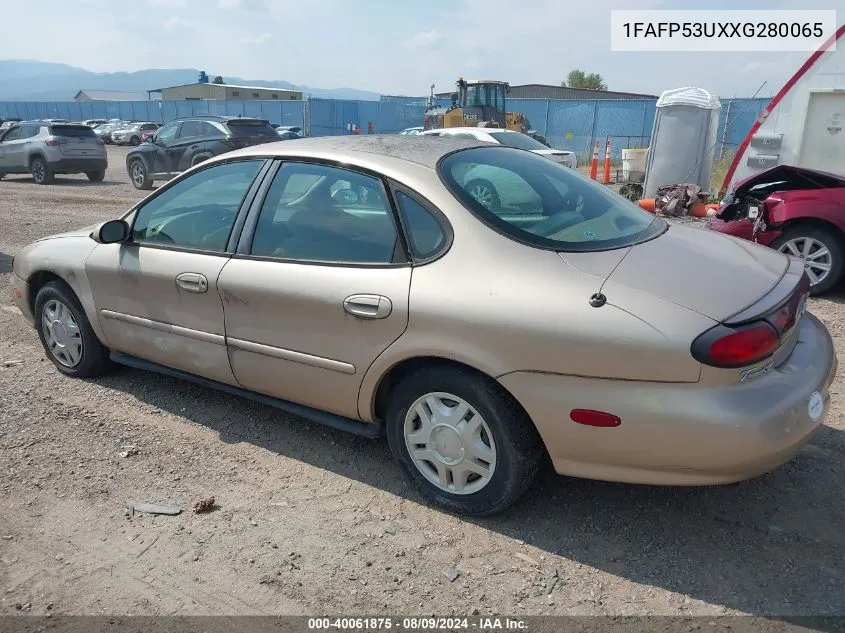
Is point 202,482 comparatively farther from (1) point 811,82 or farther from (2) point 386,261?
(1) point 811,82

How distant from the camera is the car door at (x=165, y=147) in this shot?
15641 mm

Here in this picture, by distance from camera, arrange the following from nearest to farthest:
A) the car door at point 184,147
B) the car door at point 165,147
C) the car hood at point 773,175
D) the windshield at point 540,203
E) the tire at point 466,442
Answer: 1. the tire at point 466,442
2. the windshield at point 540,203
3. the car hood at point 773,175
4. the car door at point 184,147
5. the car door at point 165,147

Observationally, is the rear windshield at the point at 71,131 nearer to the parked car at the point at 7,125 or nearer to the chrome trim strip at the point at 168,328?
the parked car at the point at 7,125

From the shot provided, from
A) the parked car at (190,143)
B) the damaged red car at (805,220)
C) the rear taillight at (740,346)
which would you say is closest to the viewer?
the rear taillight at (740,346)

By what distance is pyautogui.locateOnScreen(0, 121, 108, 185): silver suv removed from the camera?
17.5 meters

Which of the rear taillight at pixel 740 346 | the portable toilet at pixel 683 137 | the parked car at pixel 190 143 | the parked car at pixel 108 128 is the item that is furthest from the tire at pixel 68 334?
the parked car at pixel 108 128

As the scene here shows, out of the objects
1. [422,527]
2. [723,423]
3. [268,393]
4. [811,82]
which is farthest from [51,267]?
[811,82]

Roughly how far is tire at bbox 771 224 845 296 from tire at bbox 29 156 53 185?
1743 centimetres

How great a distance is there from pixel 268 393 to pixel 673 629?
2177 millimetres

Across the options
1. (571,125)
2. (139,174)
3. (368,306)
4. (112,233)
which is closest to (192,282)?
(112,233)

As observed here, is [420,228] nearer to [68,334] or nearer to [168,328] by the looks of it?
[168,328]

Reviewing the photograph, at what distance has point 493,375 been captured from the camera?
2682 millimetres

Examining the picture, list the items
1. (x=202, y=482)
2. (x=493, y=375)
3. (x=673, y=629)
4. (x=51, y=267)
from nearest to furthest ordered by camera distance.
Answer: (x=673, y=629) → (x=493, y=375) → (x=202, y=482) → (x=51, y=267)

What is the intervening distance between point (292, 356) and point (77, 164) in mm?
17267
